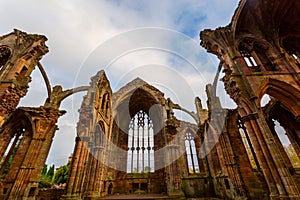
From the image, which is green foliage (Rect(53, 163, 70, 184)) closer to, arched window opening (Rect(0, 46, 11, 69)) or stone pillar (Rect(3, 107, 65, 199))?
stone pillar (Rect(3, 107, 65, 199))

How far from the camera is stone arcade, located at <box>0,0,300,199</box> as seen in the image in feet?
21.2

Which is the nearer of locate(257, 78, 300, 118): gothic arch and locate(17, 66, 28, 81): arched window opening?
locate(257, 78, 300, 118): gothic arch

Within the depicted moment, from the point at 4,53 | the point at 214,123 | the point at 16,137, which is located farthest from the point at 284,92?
the point at 16,137

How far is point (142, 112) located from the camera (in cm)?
2123

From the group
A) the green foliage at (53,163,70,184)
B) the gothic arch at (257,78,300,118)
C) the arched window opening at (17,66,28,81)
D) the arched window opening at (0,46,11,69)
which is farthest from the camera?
the green foliage at (53,163,70,184)

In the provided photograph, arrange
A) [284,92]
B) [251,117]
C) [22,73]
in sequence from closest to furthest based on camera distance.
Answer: [251,117] < [284,92] < [22,73]

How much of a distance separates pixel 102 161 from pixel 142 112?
32.0 ft

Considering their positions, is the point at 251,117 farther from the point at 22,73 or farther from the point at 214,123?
the point at 22,73

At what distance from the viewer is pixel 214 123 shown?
1116 centimetres

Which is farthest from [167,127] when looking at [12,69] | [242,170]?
[12,69]

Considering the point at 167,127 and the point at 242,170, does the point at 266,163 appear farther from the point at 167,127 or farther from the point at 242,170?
the point at 167,127

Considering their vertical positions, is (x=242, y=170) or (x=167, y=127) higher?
(x=167, y=127)

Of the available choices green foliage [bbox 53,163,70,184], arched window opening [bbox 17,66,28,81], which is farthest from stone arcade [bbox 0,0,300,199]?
green foliage [bbox 53,163,70,184]

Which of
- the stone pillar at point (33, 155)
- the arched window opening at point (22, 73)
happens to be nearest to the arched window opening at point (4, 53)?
the arched window opening at point (22, 73)
